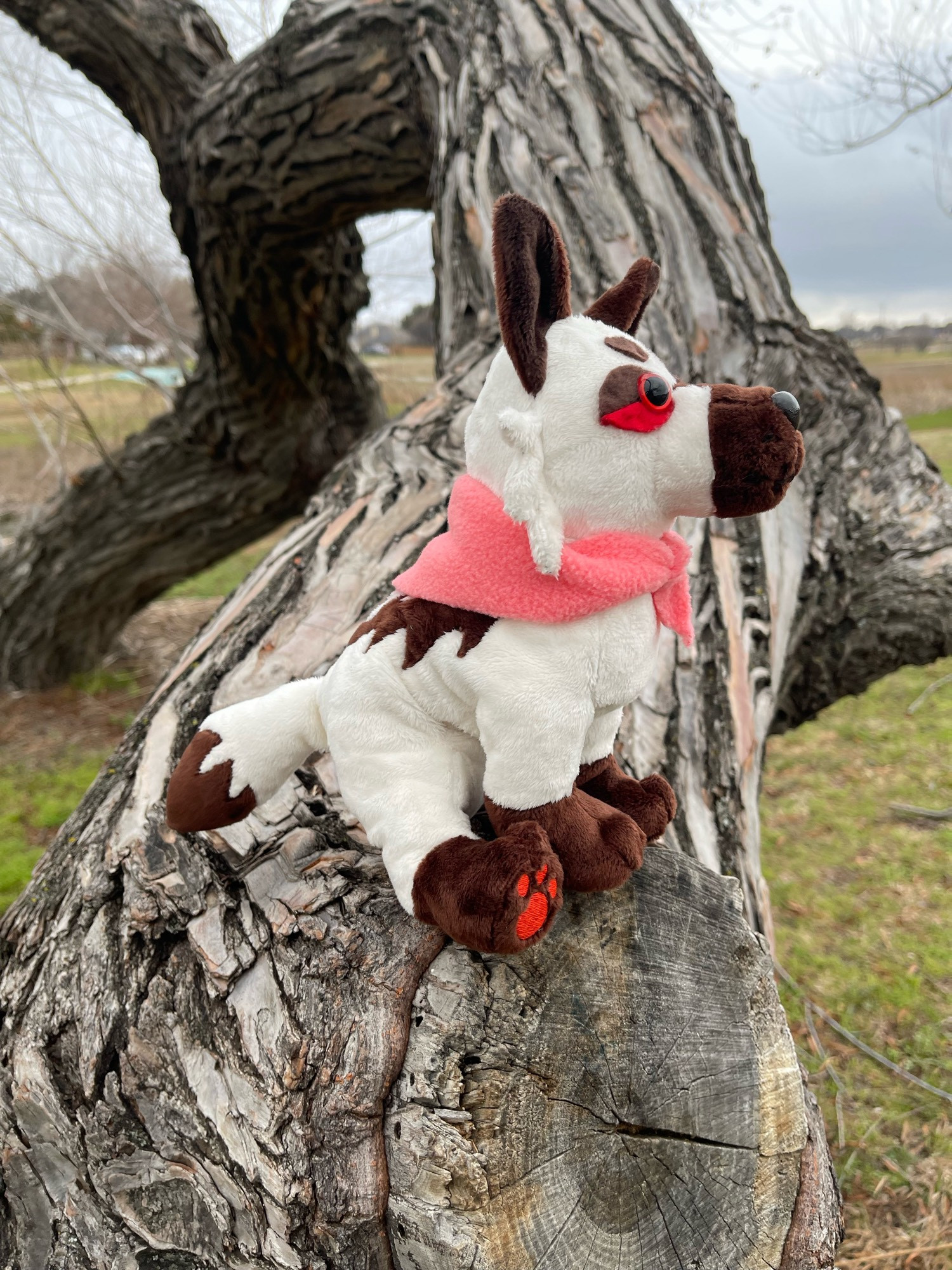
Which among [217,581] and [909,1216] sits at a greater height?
[909,1216]

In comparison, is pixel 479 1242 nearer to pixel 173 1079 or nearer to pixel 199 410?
pixel 173 1079

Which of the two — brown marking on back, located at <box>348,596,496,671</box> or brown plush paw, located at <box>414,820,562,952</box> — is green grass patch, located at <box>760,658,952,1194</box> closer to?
brown plush paw, located at <box>414,820,562,952</box>

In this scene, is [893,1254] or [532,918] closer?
[532,918]

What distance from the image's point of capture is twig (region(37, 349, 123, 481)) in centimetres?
475

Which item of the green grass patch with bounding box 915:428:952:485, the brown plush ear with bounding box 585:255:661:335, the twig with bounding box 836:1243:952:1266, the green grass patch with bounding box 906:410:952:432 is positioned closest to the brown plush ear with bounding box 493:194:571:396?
the brown plush ear with bounding box 585:255:661:335

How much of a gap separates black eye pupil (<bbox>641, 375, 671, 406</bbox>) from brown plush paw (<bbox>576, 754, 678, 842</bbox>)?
20.2 inches

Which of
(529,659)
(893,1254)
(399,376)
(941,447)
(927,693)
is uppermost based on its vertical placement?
(529,659)

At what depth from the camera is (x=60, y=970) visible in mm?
1370

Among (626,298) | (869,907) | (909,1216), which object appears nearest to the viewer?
(626,298)

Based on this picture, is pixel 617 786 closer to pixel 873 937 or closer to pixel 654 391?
pixel 654 391

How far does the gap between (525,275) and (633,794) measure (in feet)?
2.32

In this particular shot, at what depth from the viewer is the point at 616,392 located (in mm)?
1023

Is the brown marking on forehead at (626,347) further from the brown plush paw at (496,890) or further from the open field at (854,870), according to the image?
the open field at (854,870)

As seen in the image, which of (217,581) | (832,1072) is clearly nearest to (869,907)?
(832,1072)
